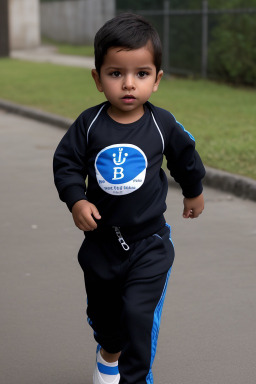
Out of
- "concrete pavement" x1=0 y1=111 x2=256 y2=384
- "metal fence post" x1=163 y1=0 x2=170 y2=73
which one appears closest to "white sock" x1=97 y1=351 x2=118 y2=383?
"concrete pavement" x1=0 y1=111 x2=256 y2=384

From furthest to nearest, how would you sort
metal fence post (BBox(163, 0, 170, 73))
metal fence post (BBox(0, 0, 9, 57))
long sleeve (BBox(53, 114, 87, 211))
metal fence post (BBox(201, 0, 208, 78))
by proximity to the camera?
metal fence post (BBox(0, 0, 9, 57)) → metal fence post (BBox(163, 0, 170, 73)) → metal fence post (BBox(201, 0, 208, 78)) → long sleeve (BBox(53, 114, 87, 211))

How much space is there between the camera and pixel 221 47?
2023 centimetres

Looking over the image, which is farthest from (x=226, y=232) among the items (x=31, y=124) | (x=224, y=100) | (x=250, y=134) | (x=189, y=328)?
(x=224, y=100)

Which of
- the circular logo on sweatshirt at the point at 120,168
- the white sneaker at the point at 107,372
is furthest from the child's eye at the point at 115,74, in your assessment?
the white sneaker at the point at 107,372

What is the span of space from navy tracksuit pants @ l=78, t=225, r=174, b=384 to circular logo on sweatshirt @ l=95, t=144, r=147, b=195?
17cm

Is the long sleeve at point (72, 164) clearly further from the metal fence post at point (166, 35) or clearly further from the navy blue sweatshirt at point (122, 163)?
the metal fence post at point (166, 35)

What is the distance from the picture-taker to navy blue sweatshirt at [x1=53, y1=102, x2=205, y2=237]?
3.21m

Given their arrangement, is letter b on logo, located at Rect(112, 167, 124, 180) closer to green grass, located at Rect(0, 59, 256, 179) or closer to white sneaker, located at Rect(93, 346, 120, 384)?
white sneaker, located at Rect(93, 346, 120, 384)

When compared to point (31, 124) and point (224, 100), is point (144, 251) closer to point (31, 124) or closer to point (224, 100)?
point (31, 124)

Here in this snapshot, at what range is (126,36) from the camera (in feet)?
10.3

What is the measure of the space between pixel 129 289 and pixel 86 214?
319mm

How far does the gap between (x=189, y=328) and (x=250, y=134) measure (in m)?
6.67

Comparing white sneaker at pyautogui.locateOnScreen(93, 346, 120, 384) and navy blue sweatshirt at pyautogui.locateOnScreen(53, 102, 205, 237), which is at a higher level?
navy blue sweatshirt at pyautogui.locateOnScreen(53, 102, 205, 237)

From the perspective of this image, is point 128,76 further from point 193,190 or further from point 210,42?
point 210,42
